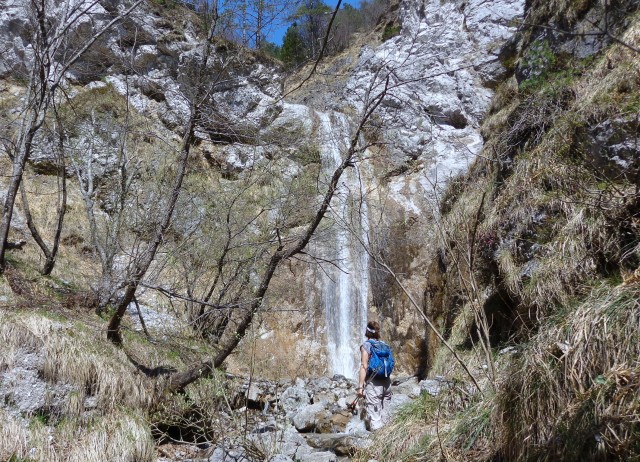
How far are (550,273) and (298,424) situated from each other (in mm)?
3352

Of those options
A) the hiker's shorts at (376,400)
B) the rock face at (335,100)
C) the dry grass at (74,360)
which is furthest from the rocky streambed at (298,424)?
the rock face at (335,100)

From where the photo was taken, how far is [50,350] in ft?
16.2

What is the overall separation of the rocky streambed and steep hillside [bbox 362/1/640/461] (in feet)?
2.72

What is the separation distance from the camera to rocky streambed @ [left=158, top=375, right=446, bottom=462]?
4.15m

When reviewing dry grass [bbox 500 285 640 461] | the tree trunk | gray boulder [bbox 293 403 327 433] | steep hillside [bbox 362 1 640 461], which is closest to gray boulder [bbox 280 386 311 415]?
gray boulder [bbox 293 403 327 433]

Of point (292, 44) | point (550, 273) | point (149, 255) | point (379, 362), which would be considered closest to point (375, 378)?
point (379, 362)

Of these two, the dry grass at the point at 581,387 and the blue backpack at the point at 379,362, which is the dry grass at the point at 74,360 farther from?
the dry grass at the point at 581,387

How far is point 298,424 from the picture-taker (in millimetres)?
6078

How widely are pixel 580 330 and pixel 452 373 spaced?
220cm

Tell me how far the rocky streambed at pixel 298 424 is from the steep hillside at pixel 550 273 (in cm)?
83

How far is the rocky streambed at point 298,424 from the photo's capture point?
415 centimetres

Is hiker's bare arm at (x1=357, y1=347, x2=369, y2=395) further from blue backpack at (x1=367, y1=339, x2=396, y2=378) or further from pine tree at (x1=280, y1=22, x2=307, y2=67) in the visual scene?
pine tree at (x1=280, y1=22, x2=307, y2=67)

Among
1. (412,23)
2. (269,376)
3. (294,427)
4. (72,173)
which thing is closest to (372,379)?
(294,427)

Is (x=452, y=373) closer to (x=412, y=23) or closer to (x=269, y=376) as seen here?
(x=269, y=376)
